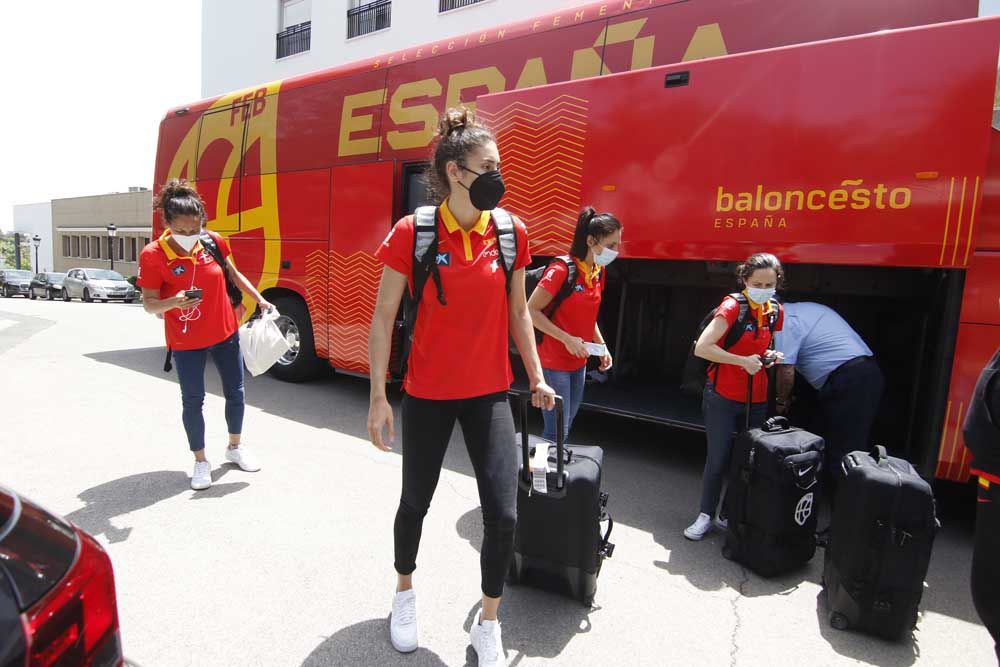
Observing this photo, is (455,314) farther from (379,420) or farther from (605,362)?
(605,362)

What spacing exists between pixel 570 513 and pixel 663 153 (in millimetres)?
2726

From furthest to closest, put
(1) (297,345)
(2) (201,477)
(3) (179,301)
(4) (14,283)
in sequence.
Answer: (4) (14,283), (1) (297,345), (2) (201,477), (3) (179,301)

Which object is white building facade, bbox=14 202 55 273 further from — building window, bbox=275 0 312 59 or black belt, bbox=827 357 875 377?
black belt, bbox=827 357 875 377

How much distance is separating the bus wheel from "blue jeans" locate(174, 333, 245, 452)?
2932mm

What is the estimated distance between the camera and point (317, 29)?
17.1 m

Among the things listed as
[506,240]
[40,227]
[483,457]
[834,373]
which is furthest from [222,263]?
[40,227]

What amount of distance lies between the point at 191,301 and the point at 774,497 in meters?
3.43

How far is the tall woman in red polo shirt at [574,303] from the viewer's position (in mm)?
3338

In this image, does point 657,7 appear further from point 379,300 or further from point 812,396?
point 379,300

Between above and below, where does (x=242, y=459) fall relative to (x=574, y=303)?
below

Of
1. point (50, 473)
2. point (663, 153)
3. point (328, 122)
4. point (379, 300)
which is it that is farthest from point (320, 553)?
point (328, 122)

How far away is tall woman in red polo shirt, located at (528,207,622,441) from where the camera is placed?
334 cm

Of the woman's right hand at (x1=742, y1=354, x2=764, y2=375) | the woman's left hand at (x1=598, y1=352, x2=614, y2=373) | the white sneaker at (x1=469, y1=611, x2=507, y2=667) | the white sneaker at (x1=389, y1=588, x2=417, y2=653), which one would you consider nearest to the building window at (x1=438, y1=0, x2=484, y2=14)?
the woman's left hand at (x1=598, y1=352, x2=614, y2=373)

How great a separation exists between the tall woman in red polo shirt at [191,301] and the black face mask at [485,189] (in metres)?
2.30
